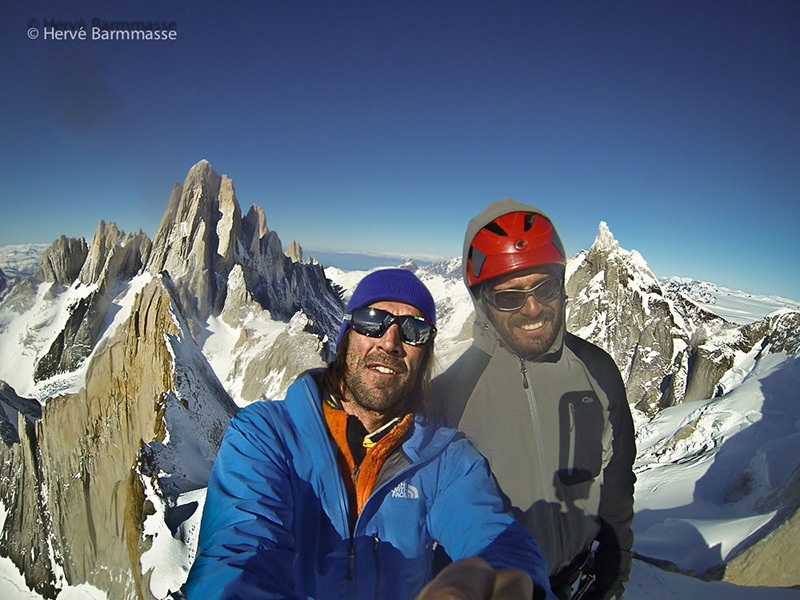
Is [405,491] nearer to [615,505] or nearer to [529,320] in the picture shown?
[529,320]

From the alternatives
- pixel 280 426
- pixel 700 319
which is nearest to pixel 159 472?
pixel 280 426

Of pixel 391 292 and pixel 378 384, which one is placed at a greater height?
pixel 391 292

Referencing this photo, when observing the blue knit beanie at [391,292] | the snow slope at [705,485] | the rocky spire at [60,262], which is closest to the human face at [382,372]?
the blue knit beanie at [391,292]

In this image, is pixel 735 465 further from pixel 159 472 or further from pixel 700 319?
pixel 700 319

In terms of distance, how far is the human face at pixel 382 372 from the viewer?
9.98 ft

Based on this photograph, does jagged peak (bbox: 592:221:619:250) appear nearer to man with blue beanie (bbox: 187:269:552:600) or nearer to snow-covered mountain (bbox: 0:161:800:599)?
snow-covered mountain (bbox: 0:161:800:599)

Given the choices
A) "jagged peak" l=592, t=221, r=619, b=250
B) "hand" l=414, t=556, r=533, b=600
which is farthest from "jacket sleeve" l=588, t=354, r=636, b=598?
"jagged peak" l=592, t=221, r=619, b=250

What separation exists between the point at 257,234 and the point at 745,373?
105 metres

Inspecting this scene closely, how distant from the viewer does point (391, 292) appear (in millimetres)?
3363

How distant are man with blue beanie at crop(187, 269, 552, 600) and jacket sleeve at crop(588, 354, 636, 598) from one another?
4.87ft

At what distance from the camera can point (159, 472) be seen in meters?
12.3

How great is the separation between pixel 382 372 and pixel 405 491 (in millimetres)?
885

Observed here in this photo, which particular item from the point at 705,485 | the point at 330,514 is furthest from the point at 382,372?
the point at 705,485

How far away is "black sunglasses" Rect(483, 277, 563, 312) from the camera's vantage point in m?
3.42
